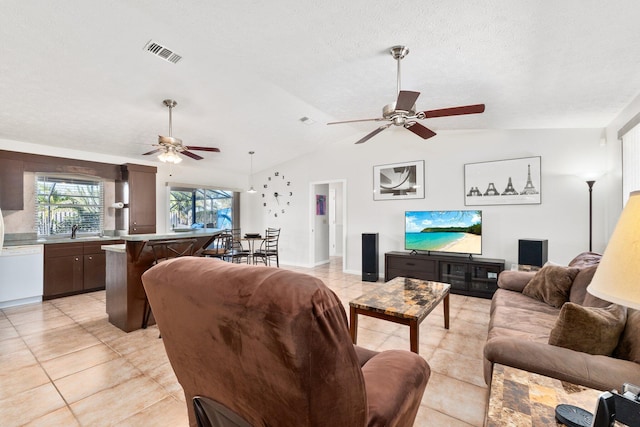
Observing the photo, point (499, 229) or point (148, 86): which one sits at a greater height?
point (148, 86)

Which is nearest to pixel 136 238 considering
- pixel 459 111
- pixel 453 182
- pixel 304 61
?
pixel 304 61

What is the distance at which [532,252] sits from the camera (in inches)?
150

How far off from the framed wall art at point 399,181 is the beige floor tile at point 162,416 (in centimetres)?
446

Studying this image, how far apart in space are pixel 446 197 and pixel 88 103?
5.33 metres

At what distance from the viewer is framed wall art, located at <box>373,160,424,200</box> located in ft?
16.5

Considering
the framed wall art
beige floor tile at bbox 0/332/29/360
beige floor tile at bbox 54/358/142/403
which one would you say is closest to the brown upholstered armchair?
beige floor tile at bbox 54/358/142/403

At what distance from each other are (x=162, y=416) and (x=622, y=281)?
2304 mm

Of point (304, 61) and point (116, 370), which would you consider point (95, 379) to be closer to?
point (116, 370)

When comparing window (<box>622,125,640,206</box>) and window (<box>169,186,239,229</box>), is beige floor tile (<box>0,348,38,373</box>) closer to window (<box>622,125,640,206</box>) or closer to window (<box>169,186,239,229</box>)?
window (<box>169,186,239,229</box>)

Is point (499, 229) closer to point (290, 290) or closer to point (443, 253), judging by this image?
point (443, 253)

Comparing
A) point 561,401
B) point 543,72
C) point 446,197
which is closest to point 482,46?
point 543,72

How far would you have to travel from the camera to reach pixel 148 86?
3.32 meters

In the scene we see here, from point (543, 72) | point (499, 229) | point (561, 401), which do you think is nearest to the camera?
point (561, 401)

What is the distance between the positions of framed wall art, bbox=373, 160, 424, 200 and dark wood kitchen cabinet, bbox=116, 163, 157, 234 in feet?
14.2
